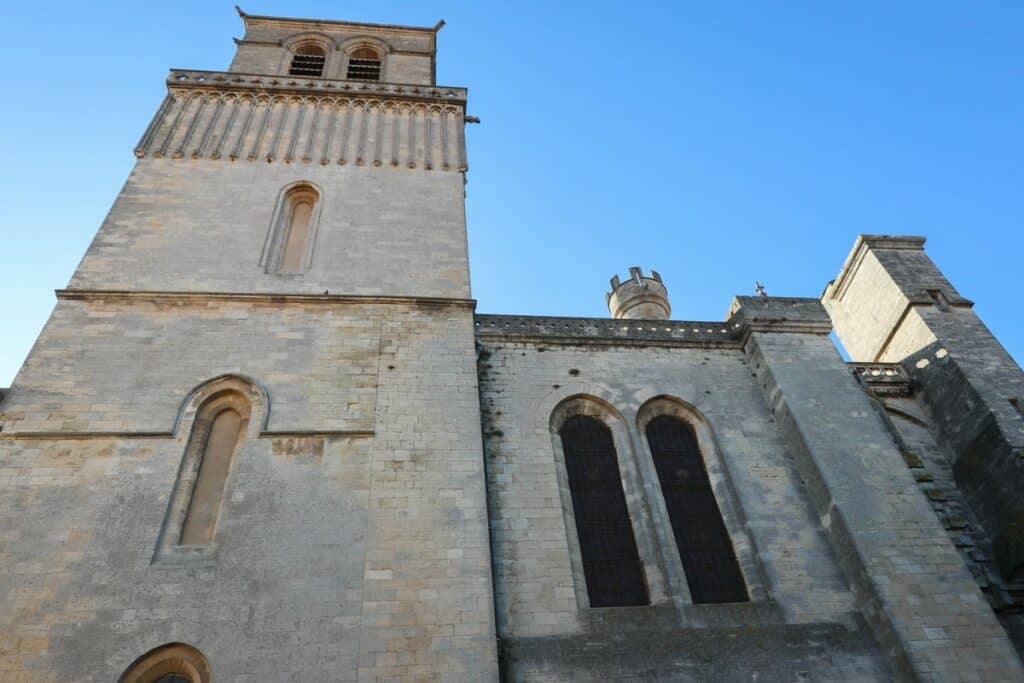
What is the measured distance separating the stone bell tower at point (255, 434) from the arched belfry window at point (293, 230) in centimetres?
4

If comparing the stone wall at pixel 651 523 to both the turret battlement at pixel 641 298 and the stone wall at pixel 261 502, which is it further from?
the turret battlement at pixel 641 298

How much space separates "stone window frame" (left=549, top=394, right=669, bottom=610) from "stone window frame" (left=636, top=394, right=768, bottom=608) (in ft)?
0.38

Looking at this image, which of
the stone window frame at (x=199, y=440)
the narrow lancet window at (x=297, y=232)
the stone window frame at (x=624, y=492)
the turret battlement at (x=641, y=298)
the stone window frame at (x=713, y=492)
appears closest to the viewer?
the stone window frame at (x=199, y=440)

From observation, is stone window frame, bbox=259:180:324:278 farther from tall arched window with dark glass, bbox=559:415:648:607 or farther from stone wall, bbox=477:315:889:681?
tall arched window with dark glass, bbox=559:415:648:607

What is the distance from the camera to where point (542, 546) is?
8070 mm

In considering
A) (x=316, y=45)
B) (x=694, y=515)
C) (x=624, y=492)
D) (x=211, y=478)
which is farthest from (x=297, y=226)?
(x=316, y=45)

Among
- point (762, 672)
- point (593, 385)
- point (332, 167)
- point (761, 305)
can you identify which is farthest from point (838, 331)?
point (332, 167)

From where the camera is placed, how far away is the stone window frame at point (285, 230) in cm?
1073

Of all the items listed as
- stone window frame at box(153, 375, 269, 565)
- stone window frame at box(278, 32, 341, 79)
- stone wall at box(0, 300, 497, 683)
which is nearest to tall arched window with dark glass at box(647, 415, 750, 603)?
stone wall at box(0, 300, 497, 683)

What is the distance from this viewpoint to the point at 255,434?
8250 mm

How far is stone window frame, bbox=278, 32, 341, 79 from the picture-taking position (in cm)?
1641

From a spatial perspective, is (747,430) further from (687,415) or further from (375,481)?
(375,481)

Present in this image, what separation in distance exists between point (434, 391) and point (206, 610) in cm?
356

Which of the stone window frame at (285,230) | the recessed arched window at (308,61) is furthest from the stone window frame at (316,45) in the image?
the stone window frame at (285,230)
